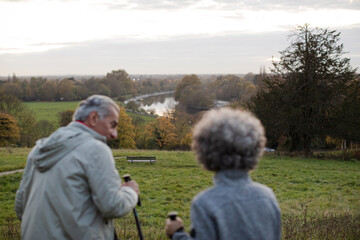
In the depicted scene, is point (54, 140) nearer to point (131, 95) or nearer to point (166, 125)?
point (166, 125)

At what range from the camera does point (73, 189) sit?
2.38m

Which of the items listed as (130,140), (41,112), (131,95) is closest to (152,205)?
(130,140)

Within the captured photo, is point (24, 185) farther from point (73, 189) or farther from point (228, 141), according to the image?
point (228, 141)

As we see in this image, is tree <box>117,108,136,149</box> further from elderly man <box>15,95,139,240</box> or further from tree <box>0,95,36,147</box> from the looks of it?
elderly man <box>15,95,139,240</box>

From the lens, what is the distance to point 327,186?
13.5 m

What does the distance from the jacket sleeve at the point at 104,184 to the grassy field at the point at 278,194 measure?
2.81 meters

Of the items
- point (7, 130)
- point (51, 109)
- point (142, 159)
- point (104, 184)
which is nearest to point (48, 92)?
point (51, 109)

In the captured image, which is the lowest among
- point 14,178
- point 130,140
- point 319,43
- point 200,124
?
point 130,140

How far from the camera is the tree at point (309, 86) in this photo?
23.8 metres

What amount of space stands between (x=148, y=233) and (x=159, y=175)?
9.89 meters

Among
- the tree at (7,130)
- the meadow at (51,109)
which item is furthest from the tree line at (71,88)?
the tree at (7,130)

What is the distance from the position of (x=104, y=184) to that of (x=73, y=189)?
0.73 ft

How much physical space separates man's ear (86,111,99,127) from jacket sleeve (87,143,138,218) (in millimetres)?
208

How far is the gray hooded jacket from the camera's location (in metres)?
2.38
